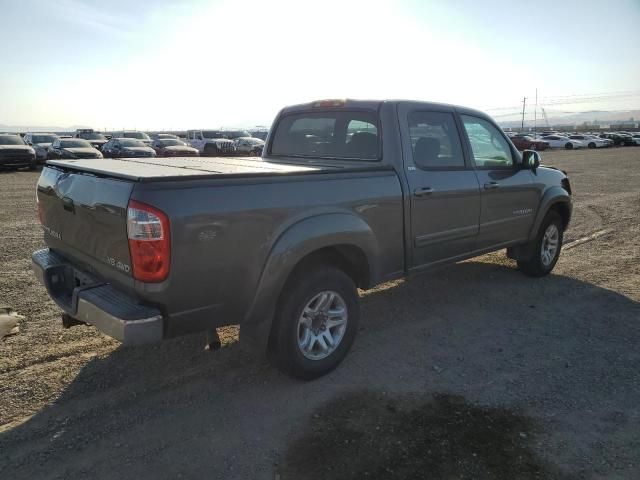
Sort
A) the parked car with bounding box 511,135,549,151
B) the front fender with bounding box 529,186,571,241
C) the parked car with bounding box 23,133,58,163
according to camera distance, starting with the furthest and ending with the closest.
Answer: the parked car with bounding box 511,135,549,151 → the parked car with bounding box 23,133,58,163 → the front fender with bounding box 529,186,571,241

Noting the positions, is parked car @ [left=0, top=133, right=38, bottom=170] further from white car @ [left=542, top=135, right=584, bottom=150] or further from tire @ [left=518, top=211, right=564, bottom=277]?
white car @ [left=542, top=135, right=584, bottom=150]

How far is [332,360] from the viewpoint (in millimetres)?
3725

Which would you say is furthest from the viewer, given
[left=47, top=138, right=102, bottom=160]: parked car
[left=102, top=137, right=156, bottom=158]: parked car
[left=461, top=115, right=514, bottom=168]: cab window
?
[left=102, top=137, right=156, bottom=158]: parked car

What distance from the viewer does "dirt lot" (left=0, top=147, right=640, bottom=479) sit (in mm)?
2744

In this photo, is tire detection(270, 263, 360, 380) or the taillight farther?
tire detection(270, 263, 360, 380)

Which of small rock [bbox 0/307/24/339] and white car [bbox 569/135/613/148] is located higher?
white car [bbox 569/135/613/148]

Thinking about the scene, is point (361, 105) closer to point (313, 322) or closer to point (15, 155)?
point (313, 322)

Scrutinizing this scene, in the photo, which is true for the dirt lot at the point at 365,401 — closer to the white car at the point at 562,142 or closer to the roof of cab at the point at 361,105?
the roof of cab at the point at 361,105

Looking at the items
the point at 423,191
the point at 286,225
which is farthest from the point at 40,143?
the point at 286,225

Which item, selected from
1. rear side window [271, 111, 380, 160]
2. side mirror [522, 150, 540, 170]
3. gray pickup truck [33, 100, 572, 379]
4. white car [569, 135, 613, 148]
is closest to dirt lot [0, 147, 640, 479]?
gray pickup truck [33, 100, 572, 379]

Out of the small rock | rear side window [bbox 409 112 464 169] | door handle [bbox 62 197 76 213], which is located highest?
rear side window [bbox 409 112 464 169]

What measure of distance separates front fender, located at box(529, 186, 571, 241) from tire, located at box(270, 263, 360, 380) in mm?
3025

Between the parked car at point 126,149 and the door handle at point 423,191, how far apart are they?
2031cm

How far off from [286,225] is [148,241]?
864 millimetres
